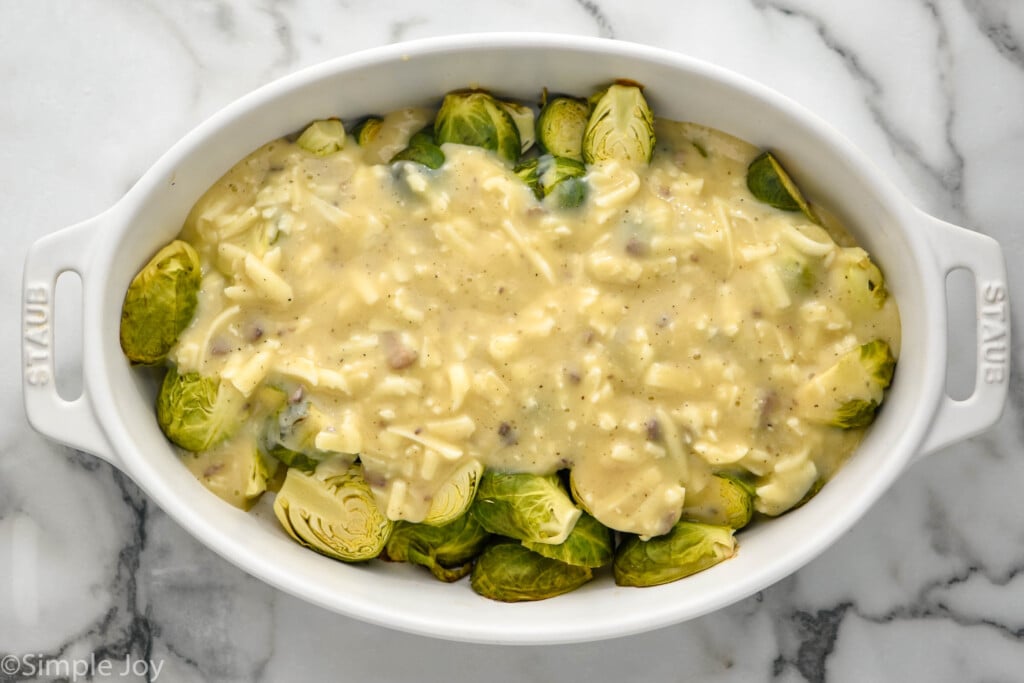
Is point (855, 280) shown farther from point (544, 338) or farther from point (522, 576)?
point (522, 576)

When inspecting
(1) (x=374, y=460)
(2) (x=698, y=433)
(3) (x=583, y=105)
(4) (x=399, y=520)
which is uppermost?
(3) (x=583, y=105)

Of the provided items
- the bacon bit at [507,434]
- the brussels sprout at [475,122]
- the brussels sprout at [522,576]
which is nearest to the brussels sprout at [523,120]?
the brussels sprout at [475,122]

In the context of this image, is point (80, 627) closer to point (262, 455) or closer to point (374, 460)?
point (262, 455)

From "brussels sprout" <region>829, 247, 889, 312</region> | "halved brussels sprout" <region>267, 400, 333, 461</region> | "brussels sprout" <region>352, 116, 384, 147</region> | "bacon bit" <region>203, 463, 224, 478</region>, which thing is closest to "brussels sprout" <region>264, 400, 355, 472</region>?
"halved brussels sprout" <region>267, 400, 333, 461</region>

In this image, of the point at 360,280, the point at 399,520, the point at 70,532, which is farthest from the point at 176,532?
the point at 360,280

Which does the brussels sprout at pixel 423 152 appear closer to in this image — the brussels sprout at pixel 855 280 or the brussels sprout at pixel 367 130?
the brussels sprout at pixel 367 130

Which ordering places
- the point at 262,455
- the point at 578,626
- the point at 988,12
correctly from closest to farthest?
1. the point at 578,626
2. the point at 262,455
3. the point at 988,12
